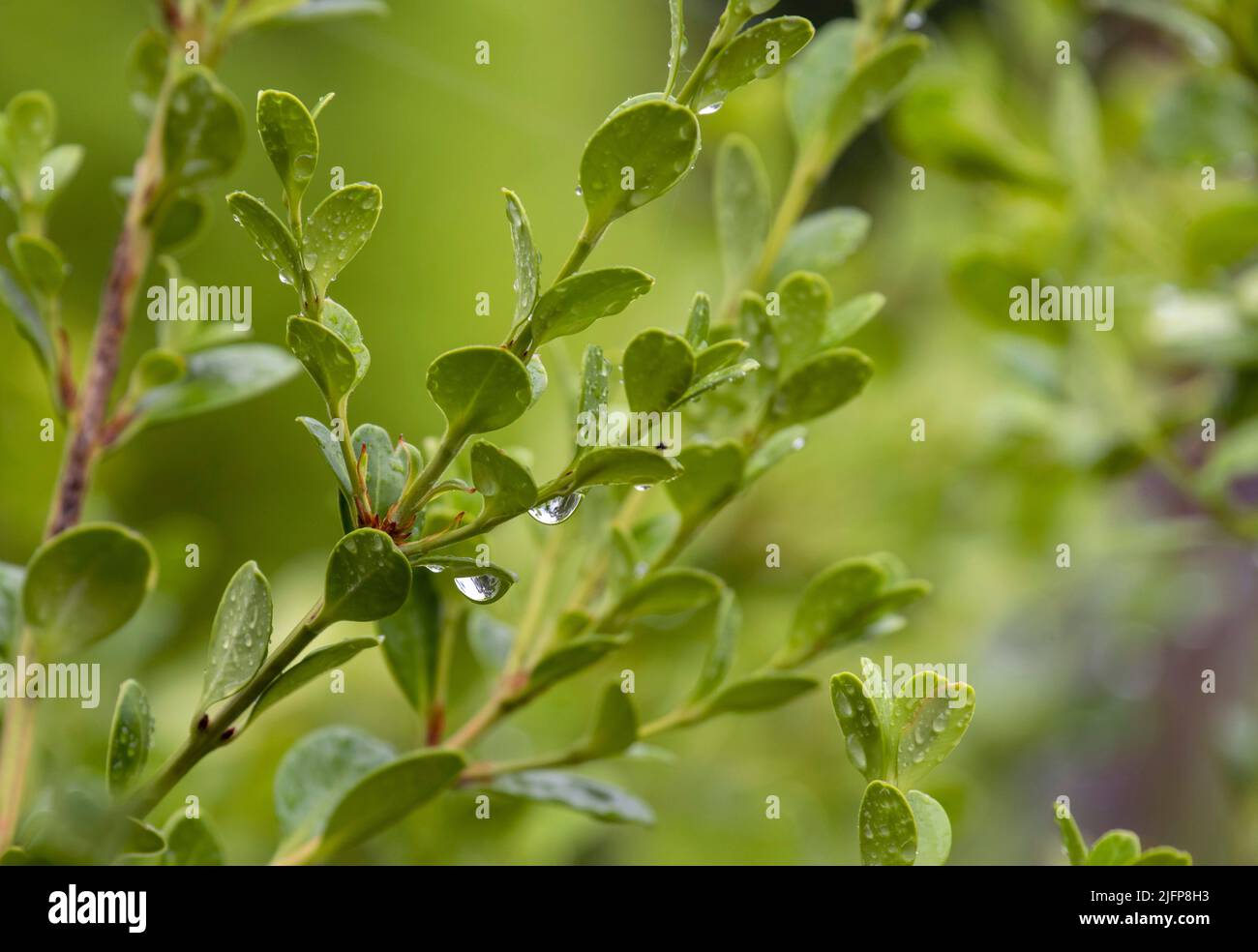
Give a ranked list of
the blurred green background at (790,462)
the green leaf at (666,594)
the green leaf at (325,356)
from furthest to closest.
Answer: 1. the blurred green background at (790,462)
2. the green leaf at (666,594)
3. the green leaf at (325,356)

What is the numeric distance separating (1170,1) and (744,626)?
0.48 metres

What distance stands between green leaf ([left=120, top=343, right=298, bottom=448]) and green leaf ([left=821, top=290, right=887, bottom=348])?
19 cm

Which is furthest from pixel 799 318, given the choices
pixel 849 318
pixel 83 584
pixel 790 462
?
pixel 790 462

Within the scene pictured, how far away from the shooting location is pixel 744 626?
32.6 inches

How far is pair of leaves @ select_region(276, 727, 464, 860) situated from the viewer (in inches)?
12.9

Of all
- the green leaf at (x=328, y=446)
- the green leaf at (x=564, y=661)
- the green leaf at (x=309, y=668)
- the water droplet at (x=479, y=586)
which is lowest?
the green leaf at (x=309, y=668)

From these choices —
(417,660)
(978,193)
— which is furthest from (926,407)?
(417,660)

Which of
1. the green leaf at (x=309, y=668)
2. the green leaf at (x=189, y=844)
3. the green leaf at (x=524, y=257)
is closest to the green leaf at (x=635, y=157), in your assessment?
the green leaf at (x=524, y=257)

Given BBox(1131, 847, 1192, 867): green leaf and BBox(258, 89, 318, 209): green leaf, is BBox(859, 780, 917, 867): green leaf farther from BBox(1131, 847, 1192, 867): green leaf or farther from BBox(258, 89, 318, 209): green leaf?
BBox(258, 89, 318, 209): green leaf

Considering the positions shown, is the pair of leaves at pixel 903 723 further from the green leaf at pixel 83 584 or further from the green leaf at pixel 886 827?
the green leaf at pixel 83 584

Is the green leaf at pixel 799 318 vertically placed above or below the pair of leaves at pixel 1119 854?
above

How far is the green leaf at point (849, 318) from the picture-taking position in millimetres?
372

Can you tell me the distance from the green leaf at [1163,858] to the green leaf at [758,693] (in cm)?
11

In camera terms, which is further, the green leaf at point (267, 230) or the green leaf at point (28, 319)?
the green leaf at point (28, 319)
